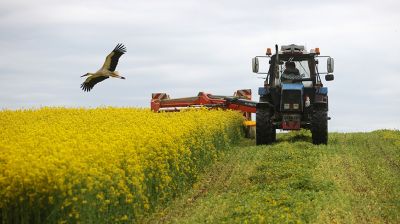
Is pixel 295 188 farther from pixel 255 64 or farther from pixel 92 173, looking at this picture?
pixel 255 64

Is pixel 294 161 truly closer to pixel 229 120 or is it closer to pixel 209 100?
pixel 229 120

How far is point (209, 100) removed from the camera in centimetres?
2805

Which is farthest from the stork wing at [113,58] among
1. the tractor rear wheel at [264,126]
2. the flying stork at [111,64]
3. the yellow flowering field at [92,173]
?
the tractor rear wheel at [264,126]

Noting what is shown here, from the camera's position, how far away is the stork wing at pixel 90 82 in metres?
20.2

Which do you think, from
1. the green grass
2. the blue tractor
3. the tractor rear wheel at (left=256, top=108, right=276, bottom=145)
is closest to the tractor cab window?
the blue tractor

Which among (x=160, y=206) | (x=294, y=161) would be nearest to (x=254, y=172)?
(x=294, y=161)

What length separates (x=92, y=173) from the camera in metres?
10.4

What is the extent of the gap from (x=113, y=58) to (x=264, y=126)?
5790 mm

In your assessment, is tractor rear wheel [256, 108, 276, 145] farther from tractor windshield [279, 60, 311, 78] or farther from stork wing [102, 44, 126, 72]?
stork wing [102, 44, 126, 72]

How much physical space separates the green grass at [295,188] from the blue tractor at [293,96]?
843 mm

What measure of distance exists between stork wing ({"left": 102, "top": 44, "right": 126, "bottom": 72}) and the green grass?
12.7 feet

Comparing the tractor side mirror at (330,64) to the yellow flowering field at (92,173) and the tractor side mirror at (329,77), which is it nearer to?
the tractor side mirror at (329,77)

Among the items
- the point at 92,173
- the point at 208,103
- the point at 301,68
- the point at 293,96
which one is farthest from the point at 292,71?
the point at 92,173

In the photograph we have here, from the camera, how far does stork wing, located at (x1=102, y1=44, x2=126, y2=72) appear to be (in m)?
19.4
